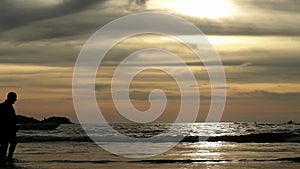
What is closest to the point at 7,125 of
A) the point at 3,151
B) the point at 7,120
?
the point at 7,120

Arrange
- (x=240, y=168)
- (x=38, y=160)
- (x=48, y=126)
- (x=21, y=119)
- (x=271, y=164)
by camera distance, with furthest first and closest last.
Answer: (x=21, y=119)
(x=48, y=126)
(x=38, y=160)
(x=271, y=164)
(x=240, y=168)

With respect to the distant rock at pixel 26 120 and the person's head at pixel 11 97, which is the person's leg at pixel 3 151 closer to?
the person's head at pixel 11 97

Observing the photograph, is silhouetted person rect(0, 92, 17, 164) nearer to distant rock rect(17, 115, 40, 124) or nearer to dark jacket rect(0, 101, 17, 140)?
dark jacket rect(0, 101, 17, 140)

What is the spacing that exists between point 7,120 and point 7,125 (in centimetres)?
19

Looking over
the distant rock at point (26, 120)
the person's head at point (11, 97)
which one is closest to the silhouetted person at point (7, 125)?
the person's head at point (11, 97)

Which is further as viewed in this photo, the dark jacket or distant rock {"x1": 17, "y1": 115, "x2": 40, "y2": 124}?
distant rock {"x1": 17, "y1": 115, "x2": 40, "y2": 124}

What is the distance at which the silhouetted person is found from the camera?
16.6m

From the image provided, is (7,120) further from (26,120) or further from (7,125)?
(26,120)

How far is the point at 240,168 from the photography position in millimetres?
15930

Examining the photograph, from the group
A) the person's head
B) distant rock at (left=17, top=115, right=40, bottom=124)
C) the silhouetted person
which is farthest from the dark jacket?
distant rock at (left=17, top=115, right=40, bottom=124)

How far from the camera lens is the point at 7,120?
16.8 m

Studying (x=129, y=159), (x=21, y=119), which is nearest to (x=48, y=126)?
(x=21, y=119)

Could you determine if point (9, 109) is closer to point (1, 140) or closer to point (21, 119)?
point (1, 140)

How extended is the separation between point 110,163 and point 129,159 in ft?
5.56
